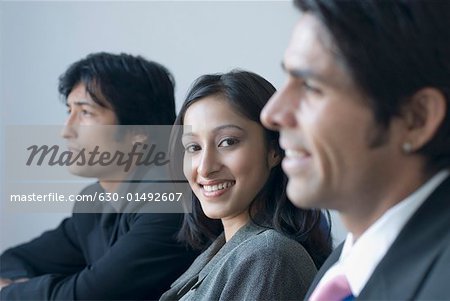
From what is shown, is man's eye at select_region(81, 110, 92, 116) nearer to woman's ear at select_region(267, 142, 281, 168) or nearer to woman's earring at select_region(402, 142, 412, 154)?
woman's ear at select_region(267, 142, 281, 168)

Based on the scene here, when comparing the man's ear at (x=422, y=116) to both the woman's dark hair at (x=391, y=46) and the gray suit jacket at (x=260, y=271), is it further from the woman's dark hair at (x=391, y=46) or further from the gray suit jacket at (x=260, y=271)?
the gray suit jacket at (x=260, y=271)

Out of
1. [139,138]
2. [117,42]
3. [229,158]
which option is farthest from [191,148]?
[117,42]

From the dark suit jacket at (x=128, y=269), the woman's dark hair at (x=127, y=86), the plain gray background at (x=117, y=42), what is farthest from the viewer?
the plain gray background at (x=117, y=42)

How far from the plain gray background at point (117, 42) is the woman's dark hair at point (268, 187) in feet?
2.55

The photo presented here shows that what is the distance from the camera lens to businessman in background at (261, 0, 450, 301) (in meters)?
0.74

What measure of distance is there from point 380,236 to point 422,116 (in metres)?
0.15

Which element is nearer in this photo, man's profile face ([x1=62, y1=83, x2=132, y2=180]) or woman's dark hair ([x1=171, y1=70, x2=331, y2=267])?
woman's dark hair ([x1=171, y1=70, x2=331, y2=267])

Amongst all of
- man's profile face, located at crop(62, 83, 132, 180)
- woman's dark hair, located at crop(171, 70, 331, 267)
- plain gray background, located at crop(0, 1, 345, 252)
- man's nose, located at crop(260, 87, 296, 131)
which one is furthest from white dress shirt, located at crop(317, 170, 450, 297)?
plain gray background, located at crop(0, 1, 345, 252)

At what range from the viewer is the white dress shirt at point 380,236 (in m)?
0.78

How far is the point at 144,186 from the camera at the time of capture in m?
1.90

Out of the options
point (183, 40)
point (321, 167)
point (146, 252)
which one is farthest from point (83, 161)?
point (321, 167)

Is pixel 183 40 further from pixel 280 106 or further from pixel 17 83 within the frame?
pixel 280 106

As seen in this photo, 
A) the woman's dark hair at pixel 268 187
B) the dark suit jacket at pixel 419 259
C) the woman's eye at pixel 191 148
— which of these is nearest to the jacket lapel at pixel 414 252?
the dark suit jacket at pixel 419 259

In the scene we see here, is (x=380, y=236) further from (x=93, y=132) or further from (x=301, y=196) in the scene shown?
(x=93, y=132)
